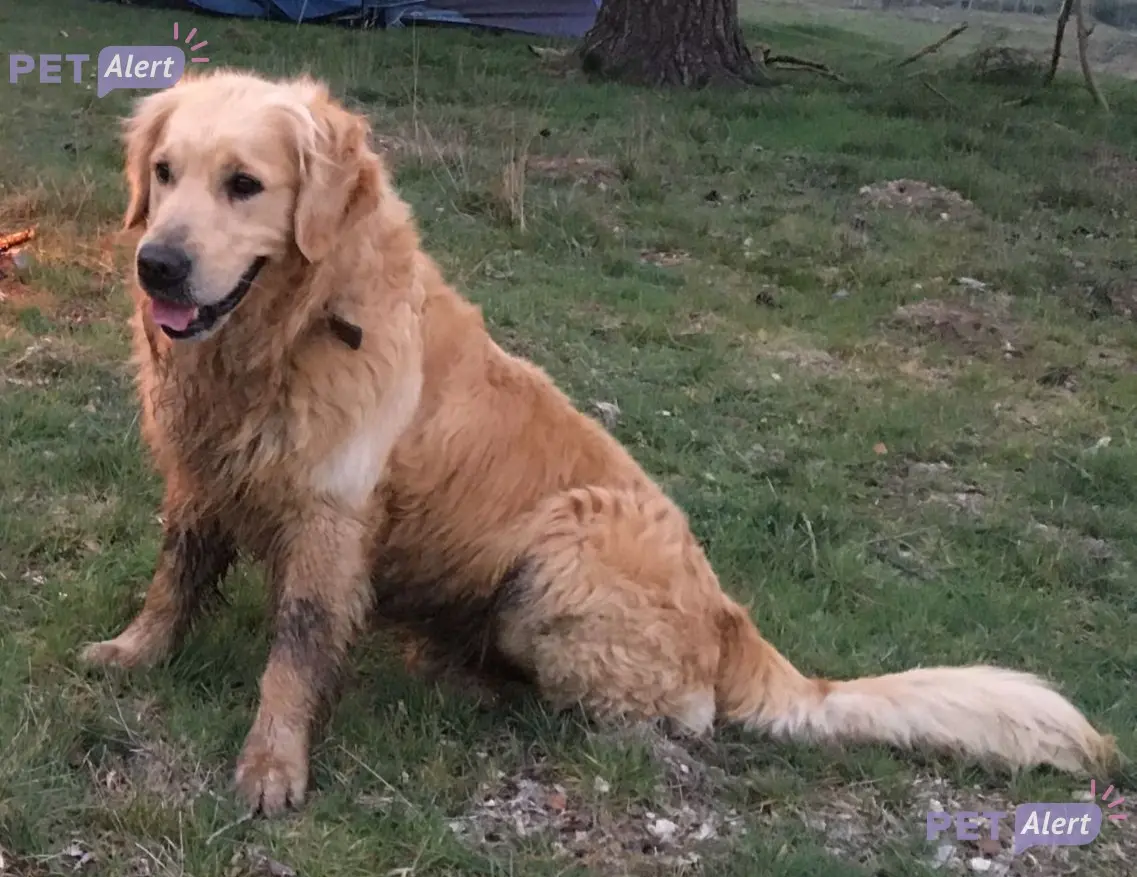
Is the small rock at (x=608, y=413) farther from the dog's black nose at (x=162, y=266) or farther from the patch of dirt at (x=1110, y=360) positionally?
the patch of dirt at (x=1110, y=360)

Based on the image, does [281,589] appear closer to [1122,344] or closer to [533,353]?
[533,353]

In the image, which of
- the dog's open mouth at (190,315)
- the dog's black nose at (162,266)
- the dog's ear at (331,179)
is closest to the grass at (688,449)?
the dog's open mouth at (190,315)

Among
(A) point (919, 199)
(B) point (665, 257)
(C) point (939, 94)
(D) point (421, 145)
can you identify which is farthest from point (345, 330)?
(C) point (939, 94)

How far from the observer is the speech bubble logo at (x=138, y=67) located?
31.8 ft

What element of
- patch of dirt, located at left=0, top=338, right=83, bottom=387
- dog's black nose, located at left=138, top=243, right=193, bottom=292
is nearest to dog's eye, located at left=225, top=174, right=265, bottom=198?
dog's black nose, located at left=138, top=243, right=193, bottom=292

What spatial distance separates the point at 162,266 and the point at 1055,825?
257 centimetres

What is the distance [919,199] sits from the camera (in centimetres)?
927

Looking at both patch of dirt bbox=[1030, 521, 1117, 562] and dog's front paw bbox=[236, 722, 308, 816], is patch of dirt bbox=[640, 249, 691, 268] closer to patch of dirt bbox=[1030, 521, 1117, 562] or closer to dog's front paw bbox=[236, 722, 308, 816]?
patch of dirt bbox=[1030, 521, 1117, 562]

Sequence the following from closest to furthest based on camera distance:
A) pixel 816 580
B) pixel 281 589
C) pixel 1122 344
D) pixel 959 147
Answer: pixel 281 589, pixel 816 580, pixel 1122 344, pixel 959 147

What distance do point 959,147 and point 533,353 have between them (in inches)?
252

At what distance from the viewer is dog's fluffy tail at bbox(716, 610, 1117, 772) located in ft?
10.7

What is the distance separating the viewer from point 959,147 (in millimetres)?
10812

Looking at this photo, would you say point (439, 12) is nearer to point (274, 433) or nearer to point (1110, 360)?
point (1110, 360)

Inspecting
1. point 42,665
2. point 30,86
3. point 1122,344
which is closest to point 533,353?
point 42,665
